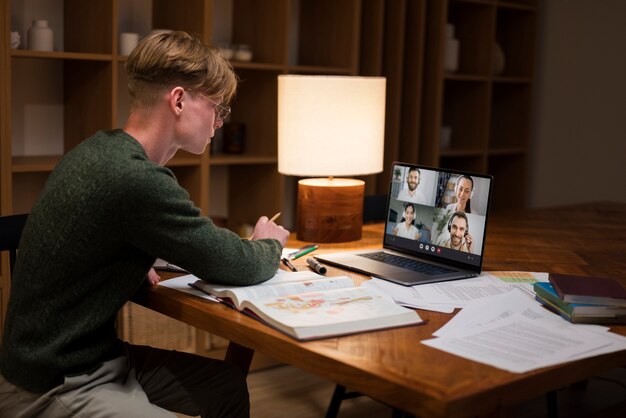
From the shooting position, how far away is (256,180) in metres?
3.81

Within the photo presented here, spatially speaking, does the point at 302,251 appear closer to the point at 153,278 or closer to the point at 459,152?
the point at 153,278

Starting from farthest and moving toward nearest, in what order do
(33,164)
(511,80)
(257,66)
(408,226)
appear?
Result: (511,80) < (257,66) < (33,164) < (408,226)

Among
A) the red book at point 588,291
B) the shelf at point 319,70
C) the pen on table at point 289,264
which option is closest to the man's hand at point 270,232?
the pen on table at point 289,264

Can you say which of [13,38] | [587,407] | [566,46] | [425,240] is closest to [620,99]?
[566,46]

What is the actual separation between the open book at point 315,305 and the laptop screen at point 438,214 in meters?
0.36

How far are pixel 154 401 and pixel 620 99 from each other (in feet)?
12.1

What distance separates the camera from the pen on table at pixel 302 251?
2.19m

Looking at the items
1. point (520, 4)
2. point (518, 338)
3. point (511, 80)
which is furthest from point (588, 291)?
point (520, 4)

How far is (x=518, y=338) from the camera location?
150 cm

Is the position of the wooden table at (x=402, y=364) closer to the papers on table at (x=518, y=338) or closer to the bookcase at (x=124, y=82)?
the papers on table at (x=518, y=338)

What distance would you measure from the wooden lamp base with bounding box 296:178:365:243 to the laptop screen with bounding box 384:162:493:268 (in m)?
0.21

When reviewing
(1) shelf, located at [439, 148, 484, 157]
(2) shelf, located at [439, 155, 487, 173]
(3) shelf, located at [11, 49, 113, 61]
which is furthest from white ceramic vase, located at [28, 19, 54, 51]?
(2) shelf, located at [439, 155, 487, 173]

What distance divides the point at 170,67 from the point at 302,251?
734 millimetres

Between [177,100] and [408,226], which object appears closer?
[177,100]
